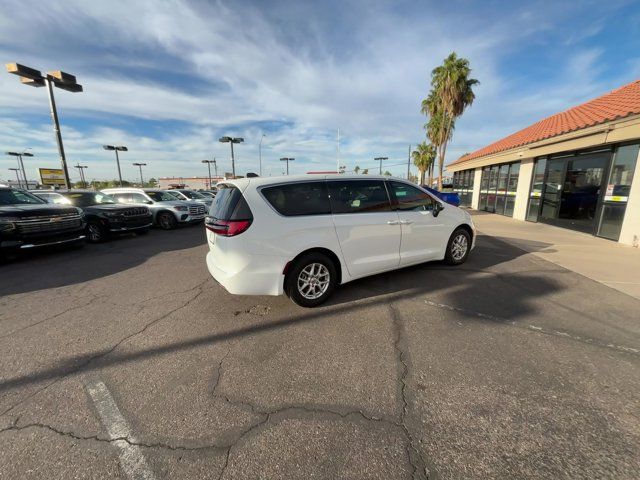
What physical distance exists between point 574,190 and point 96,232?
1516 cm

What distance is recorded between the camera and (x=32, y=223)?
6.41 metres

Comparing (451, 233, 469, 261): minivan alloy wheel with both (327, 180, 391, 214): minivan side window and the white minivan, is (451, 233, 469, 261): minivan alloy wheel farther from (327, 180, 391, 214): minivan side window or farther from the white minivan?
(327, 180, 391, 214): minivan side window

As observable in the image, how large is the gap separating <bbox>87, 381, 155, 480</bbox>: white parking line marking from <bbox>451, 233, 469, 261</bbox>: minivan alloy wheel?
5145 mm

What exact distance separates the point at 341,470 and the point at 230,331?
198cm

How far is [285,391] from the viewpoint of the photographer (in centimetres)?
236

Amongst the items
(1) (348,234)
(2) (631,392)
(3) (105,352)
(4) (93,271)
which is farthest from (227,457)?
(4) (93,271)

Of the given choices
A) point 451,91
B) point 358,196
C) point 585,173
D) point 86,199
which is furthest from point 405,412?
point 451,91

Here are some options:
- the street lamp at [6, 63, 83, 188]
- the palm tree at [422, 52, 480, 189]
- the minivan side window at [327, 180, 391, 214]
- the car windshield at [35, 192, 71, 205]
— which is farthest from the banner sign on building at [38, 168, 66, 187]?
the minivan side window at [327, 180, 391, 214]

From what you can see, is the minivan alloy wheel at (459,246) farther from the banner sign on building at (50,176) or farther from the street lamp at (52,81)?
the banner sign on building at (50,176)

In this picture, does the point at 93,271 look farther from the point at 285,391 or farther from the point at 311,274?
the point at 285,391

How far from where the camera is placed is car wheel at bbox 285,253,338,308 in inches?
143

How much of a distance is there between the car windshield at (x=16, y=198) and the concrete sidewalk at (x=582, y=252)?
1248cm

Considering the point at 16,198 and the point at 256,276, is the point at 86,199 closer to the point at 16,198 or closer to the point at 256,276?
the point at 16,198

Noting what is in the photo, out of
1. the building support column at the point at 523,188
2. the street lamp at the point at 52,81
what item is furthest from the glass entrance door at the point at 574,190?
the street lamp at the point at 52,81
